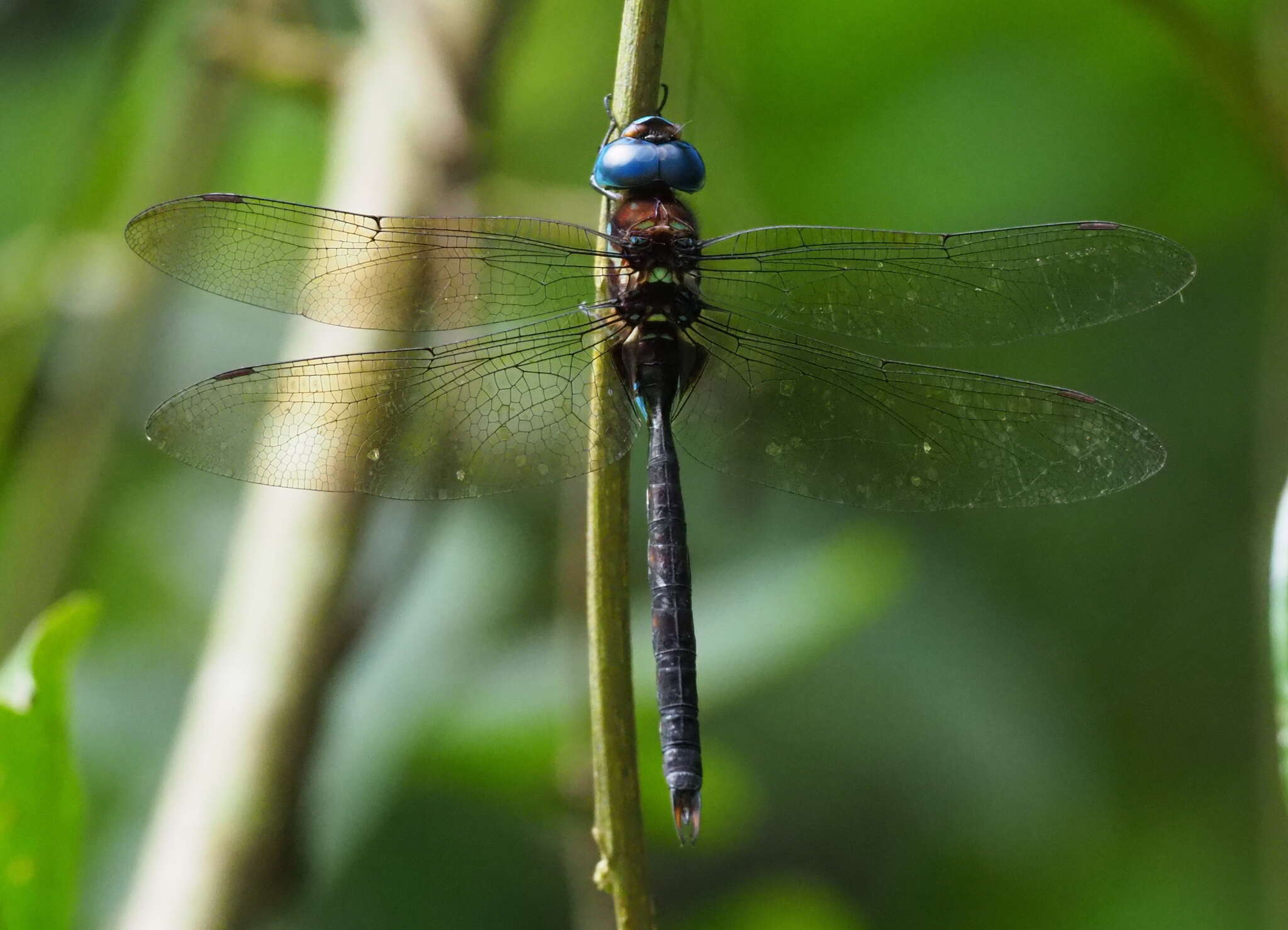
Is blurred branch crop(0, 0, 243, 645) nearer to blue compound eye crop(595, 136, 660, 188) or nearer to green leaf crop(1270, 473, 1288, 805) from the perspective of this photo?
blue compound eye crop(595, 136, 660, 188)

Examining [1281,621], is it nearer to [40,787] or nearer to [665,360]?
Result: [665,360]

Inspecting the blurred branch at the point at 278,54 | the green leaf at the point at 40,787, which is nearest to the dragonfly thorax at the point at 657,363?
the green leaf at the point at 40,787

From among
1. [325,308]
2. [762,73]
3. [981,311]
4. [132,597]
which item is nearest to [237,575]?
[325,308]

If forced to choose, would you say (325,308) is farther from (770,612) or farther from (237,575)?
(770,612)

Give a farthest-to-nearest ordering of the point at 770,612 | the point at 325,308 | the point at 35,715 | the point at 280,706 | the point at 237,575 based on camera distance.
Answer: the point at 770,612 → the point at 237,575 → the point at 280,706 → the point at 325,308 → the point at 35,715

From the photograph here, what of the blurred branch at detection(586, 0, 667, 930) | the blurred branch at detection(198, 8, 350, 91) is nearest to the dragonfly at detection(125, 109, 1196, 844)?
the blurred branch at detection(586, 0, 667, 930)

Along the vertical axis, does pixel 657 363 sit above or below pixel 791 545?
above

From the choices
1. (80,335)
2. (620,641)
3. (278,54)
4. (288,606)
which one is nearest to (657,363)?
(620,641)
